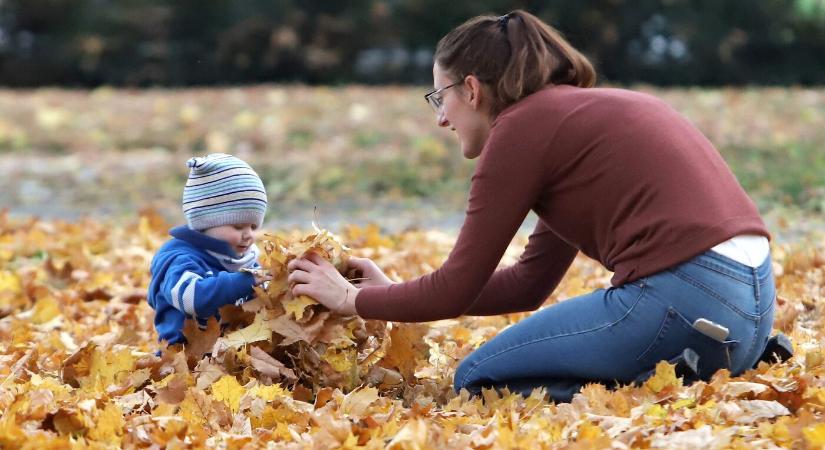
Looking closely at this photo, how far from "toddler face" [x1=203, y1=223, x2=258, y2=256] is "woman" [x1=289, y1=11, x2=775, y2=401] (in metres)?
0.39


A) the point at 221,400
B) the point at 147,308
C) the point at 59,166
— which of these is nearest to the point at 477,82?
the point at 221,400

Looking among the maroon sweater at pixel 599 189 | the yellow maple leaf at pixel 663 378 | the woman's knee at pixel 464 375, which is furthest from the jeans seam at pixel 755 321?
the woman's knee at pixel 464 375

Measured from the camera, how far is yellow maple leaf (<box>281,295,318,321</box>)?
3.27 metres

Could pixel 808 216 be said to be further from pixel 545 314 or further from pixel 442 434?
pixel 442 434

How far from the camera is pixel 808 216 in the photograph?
7586 millimetres

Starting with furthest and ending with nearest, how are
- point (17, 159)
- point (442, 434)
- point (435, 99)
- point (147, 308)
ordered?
point (17, 159), point (147, 308), point (435, 99), point (442, 434)

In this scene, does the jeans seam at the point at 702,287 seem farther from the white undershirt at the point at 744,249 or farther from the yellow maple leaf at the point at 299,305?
the yellow maple leaf at the point at 299,305

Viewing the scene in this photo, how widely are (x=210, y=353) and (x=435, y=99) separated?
1.01 metres

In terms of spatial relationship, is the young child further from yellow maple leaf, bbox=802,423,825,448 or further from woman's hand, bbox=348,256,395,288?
yellow maple leaf, bbox=802,423,825,448

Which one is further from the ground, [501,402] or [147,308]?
[501,402]

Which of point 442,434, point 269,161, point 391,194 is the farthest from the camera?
point 269,161

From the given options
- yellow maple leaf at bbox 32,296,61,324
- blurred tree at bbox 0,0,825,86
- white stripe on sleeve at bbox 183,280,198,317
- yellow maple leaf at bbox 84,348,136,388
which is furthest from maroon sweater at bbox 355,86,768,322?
blurred tree at bbox 0,0,825,86

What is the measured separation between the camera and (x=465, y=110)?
326 cm

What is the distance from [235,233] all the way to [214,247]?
0.08 meters
